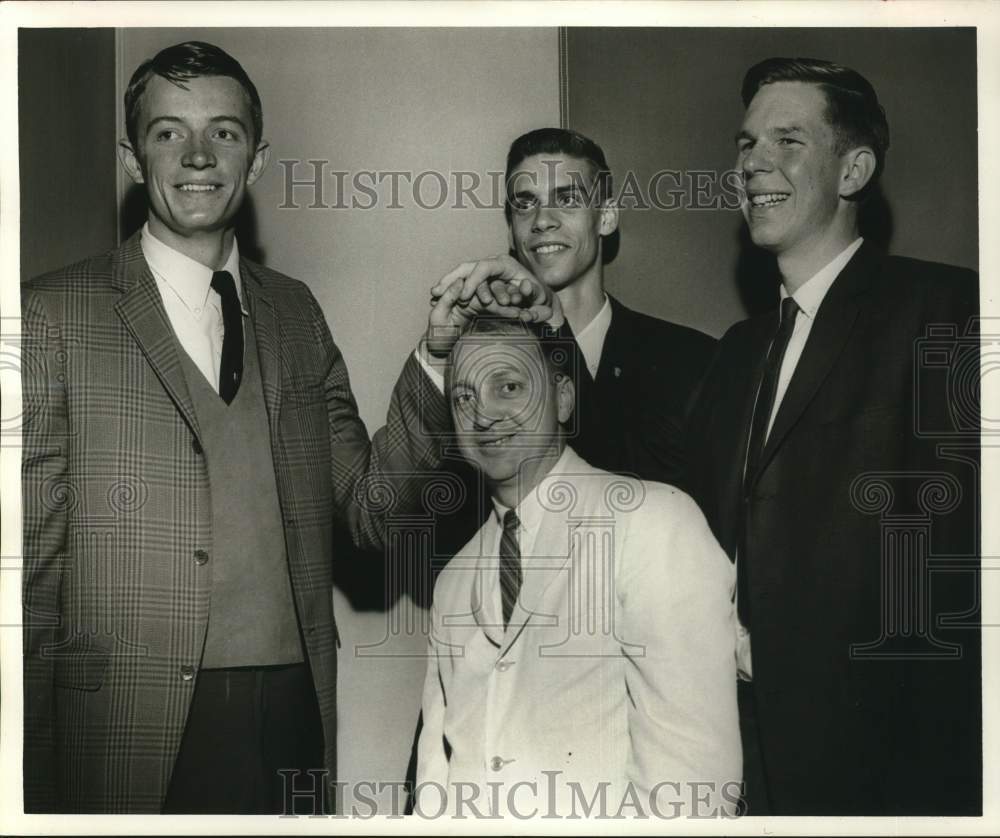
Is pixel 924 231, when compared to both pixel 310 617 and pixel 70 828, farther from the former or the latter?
pixel 70 828

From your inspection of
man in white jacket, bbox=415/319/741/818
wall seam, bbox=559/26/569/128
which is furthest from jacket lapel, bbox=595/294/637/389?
wall seam, bbox=559/26/569/128

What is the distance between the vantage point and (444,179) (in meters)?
3.21

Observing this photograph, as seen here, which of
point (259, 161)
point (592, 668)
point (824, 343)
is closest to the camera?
point (592, 668)

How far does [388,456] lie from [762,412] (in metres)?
0.99

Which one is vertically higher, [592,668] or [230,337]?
[230,337]

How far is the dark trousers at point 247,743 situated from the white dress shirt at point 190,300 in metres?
0.80

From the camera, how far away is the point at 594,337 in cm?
316

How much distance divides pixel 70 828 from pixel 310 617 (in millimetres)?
850

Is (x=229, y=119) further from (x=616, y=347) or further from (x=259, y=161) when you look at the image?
(x=616, y=347)

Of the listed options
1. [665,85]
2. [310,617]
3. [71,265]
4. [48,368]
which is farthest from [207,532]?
[665,85]

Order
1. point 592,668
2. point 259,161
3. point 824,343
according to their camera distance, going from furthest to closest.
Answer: point 259,161, point 824,343, point 592,668

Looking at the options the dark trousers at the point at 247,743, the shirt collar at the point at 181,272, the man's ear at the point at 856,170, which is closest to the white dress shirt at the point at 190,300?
the shirt collar at the point at 181,272

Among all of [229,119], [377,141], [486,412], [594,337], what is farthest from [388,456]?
[229,119]

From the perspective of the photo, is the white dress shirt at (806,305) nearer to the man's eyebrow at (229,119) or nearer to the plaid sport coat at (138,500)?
the plaid sport coat at (138,500)
